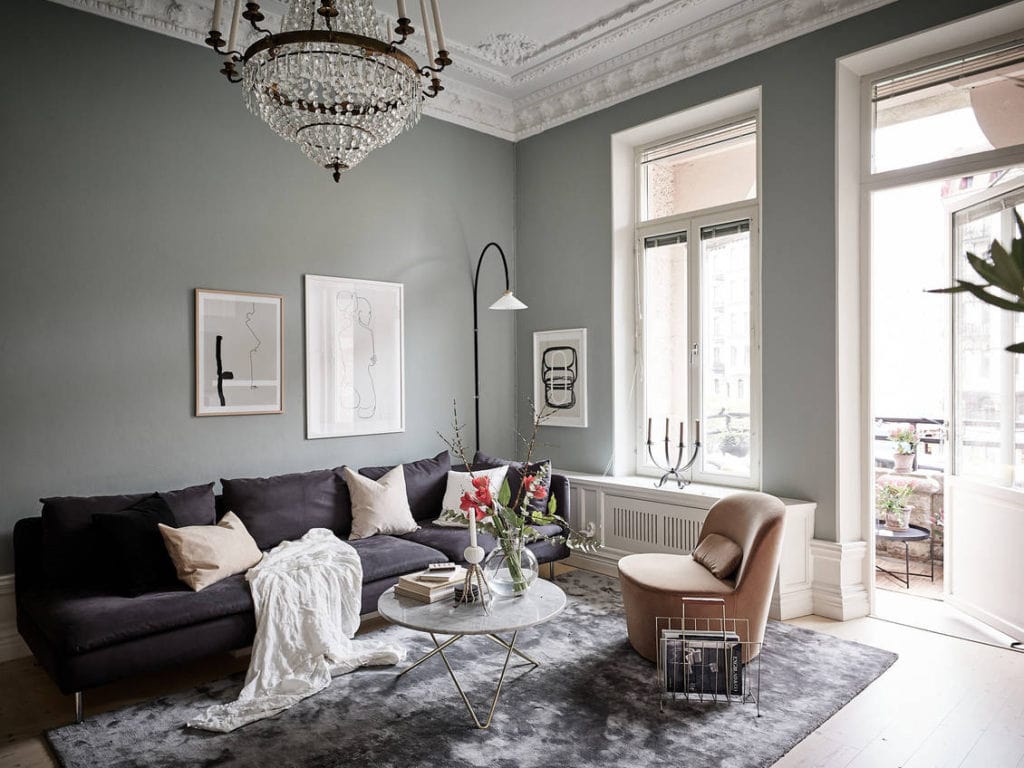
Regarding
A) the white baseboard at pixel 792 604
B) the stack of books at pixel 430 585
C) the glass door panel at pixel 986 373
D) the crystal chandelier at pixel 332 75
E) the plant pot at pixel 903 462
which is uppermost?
the crystal chandelier at pixel 332 75

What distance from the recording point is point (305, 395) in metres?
4.68

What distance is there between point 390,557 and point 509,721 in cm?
129

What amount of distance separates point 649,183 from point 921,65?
1985mm

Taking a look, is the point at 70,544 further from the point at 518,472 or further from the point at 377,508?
the point at 518,472

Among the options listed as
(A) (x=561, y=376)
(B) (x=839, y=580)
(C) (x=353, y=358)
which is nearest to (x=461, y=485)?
(C) (x=353, y=358)

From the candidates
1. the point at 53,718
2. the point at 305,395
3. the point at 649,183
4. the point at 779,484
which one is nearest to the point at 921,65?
the point at 649,183

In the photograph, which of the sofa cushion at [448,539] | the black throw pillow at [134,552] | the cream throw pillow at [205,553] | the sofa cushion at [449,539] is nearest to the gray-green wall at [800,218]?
the sofa cushion at [449,539]

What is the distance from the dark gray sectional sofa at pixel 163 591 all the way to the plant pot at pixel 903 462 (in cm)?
353

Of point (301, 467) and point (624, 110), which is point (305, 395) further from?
point (624, 110)

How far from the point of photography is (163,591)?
3.28 metres

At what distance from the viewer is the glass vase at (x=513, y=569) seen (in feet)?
10.2

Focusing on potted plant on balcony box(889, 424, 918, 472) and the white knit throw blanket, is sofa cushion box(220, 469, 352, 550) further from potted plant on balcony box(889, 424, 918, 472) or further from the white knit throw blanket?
potted plant on balcony box(889, 424, 918, 472)

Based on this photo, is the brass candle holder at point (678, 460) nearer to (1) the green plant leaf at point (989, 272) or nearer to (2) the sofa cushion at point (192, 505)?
(2) the sofa cushion at point (192, 505)

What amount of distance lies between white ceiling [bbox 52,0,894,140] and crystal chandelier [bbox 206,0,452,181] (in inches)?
59.8
